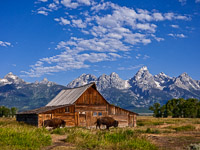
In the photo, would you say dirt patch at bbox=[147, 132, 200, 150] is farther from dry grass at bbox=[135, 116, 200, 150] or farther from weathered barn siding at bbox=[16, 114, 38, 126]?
weathered barn siding at bbox=[16, 114, 38, 126]

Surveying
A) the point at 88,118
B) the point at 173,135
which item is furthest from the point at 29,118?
the point at 173,135

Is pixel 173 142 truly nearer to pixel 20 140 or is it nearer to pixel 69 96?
pixel 20 140

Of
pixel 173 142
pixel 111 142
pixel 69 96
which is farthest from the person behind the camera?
pixel 69 96

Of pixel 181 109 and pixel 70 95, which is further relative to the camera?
pixel 181 109

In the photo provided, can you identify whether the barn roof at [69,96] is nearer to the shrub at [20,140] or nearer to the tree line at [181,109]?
the shrub at [20,140]

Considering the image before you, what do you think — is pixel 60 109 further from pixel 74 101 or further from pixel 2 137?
pixel 2 137

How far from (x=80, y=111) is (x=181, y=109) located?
64.9m

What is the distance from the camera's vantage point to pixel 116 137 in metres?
18.4

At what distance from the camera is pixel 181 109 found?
96.1m

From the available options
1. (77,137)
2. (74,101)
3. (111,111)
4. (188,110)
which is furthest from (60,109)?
(188,110)

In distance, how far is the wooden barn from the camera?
3934 cm

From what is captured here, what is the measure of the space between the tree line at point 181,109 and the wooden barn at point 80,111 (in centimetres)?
5255

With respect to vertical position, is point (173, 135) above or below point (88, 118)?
below

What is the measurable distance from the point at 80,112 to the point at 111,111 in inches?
269
